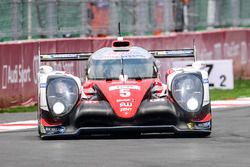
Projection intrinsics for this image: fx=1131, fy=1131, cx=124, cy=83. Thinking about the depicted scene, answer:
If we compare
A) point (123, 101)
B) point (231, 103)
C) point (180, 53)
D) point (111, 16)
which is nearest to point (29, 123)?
point (180, 53)

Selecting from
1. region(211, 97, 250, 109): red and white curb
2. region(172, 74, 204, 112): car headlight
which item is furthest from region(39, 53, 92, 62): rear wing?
region(211, 97, 250, 109): red and white curb

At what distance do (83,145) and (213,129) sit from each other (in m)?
3.14

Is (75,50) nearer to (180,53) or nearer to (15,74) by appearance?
(15,74)

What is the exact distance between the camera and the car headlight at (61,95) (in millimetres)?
15203

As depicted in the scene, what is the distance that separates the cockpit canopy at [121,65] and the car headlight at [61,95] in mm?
550

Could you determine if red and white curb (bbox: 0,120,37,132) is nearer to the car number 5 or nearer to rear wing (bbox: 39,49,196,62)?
rear wing (bbox: 39,49,196,62)

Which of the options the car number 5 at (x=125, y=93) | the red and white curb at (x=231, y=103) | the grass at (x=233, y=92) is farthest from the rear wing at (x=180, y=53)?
the grass at (x=233, y=92)

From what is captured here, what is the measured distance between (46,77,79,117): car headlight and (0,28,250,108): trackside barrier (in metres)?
6.27

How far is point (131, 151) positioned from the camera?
13.1 m

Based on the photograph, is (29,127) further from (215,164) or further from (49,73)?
(215,164)

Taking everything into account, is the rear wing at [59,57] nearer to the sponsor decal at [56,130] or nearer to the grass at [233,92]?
the sponsor decal at [56,130]

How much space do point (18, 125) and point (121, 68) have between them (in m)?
3.47

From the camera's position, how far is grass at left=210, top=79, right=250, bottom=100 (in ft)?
80.4

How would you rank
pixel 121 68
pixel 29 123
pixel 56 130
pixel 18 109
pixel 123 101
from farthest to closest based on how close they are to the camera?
pixel 18 109 → pixel 29 123 → pixel 121 68 → pixel 56 130 → pixel 123 101
